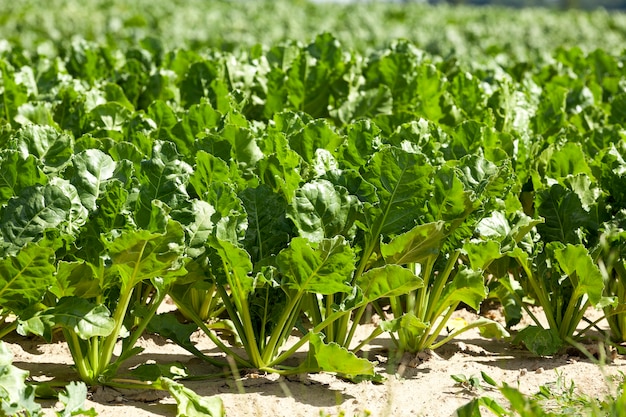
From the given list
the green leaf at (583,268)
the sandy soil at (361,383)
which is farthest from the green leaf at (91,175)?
the green leaf at (583,268)

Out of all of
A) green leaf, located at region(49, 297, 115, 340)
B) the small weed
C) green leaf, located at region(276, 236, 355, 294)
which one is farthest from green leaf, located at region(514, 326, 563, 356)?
green leaf, located at region(49, 297, 115, 340)

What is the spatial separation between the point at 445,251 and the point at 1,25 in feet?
30.7

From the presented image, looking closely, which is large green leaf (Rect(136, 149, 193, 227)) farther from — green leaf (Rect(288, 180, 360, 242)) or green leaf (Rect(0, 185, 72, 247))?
green leaf (Rect(288, 180, 360, 242))

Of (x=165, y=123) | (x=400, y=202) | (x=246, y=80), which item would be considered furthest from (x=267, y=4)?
(x=400, y=202)

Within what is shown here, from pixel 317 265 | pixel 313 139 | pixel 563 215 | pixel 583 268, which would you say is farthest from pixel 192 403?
pixel 563 215

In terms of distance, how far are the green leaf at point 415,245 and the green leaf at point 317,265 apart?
184mm

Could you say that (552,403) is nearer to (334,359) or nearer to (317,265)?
(334,359)

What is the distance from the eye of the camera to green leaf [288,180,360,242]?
3057mm

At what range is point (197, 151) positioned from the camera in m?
3.38

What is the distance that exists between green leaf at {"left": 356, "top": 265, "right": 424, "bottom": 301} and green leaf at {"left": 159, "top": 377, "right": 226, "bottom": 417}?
630mm

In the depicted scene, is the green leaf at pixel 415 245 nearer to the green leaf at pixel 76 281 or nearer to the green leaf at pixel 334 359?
the green leaf at pixel 334 359

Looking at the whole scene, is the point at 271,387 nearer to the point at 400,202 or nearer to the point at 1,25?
the point at 400,202

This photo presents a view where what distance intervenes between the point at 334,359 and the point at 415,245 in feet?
1.63

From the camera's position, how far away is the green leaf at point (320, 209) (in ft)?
10.0
